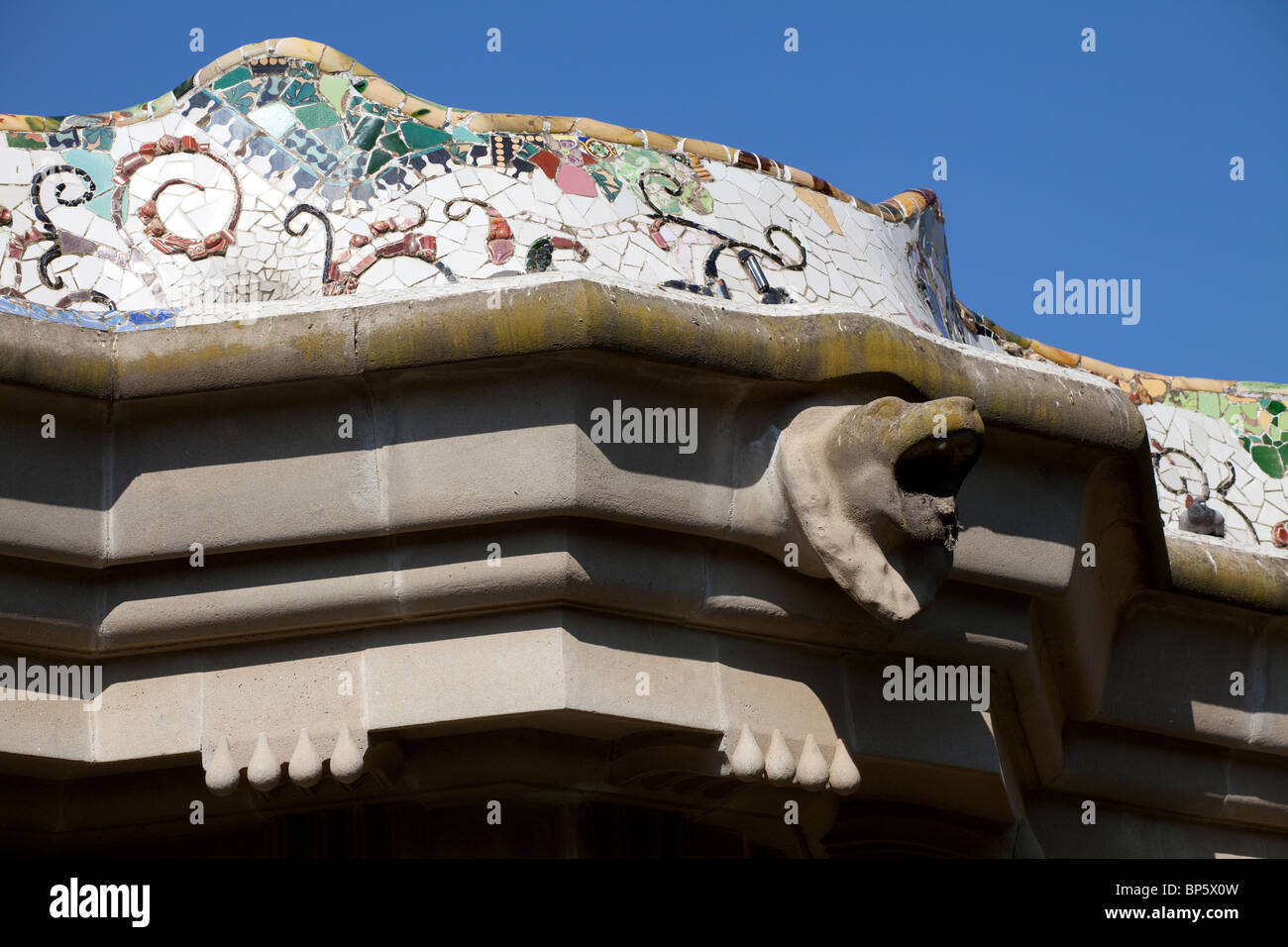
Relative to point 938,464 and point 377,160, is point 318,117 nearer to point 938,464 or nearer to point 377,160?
point 377,160

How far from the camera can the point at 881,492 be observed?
4.46 metres

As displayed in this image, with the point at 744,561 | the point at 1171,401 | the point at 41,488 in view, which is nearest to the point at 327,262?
the point at 41,488

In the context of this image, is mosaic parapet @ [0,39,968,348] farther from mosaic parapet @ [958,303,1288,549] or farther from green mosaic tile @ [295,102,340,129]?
mosaic parapet @ [958,303,1288,549]

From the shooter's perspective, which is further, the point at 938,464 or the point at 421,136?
the point at 421,136

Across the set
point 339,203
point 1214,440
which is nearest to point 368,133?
point 339,203

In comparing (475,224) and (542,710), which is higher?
(475,224)

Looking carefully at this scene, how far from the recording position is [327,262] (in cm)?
493

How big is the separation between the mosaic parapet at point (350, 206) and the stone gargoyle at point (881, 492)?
398 mm

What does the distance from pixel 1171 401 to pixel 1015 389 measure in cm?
221

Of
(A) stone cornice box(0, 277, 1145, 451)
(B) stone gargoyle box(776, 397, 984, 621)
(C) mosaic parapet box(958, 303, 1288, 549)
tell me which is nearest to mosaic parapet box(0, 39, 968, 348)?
(A) stone cornice box(0, 277, 1145, 451)

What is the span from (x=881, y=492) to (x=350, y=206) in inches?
59.5

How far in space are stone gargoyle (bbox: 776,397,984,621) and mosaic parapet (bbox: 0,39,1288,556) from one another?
398 mm

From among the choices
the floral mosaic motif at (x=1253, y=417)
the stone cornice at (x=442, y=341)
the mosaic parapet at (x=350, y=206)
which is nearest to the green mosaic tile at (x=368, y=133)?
the mosaic parapet at (x=350, y=206)
